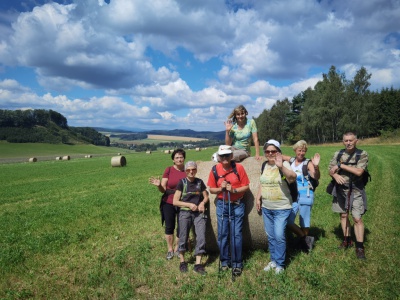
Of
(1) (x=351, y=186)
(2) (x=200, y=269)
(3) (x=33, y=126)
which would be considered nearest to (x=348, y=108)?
(1) (x=351, y=186)

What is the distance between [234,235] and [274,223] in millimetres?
842

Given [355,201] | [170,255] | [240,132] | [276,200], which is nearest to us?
[276,200]

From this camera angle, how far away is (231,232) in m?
5.92

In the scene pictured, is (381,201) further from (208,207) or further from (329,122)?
(329,122)

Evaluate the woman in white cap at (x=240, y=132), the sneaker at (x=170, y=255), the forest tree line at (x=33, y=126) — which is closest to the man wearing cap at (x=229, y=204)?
the woman in white cap at (x=240, y=132)

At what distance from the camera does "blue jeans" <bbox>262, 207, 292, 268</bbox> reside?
18.9 feet

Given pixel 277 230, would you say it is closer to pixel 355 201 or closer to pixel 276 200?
pixel 276 200

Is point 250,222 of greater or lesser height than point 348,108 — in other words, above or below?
below

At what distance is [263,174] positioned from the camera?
5.98m

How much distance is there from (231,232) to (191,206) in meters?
0.97

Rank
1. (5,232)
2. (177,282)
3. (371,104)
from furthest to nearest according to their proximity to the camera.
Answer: (371,104)
(5,232)
(177,282)

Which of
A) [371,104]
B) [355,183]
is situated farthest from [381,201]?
[371,104]

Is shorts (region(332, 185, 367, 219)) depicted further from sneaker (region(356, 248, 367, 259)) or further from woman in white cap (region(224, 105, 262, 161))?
woman in white cap (region(224, 105, 262, 161))

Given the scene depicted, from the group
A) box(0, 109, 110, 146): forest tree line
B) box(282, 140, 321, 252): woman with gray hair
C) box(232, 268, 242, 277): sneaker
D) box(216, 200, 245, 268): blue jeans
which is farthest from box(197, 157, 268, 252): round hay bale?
box(0, 109, 110, 146): forest tree line
